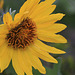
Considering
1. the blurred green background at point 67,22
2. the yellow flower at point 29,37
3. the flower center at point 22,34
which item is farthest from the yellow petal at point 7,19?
the blurred green background at point 67,22

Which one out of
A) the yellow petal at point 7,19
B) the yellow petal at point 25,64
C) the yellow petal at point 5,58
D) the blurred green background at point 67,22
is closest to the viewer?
the yellow petal at point 7,19

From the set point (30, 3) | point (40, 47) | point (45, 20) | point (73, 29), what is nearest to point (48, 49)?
point (40, 47)

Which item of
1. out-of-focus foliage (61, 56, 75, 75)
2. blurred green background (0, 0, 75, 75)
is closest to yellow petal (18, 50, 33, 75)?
blurred green background (0, 0, 75, 75)

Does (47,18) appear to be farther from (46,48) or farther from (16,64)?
(16,64)

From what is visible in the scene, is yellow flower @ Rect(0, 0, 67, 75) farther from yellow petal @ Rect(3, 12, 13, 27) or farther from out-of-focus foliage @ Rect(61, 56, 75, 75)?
out-of-focus foliage @ Rect(61, 56, 75, 75)

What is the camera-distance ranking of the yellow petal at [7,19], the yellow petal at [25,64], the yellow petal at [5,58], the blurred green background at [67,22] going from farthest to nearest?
1. the blurred green background at [67,22]
2. the yellow petal at [25,64]
3. the yellow petal at [5,58]
4. the yellow petal at [7,19]

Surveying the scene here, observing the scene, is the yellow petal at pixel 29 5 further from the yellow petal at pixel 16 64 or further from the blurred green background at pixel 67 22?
the blurred green background at pixel 67 22

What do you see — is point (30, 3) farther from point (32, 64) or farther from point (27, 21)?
point (32, 64)

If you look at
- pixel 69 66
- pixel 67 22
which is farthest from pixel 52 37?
pixel 67 22
